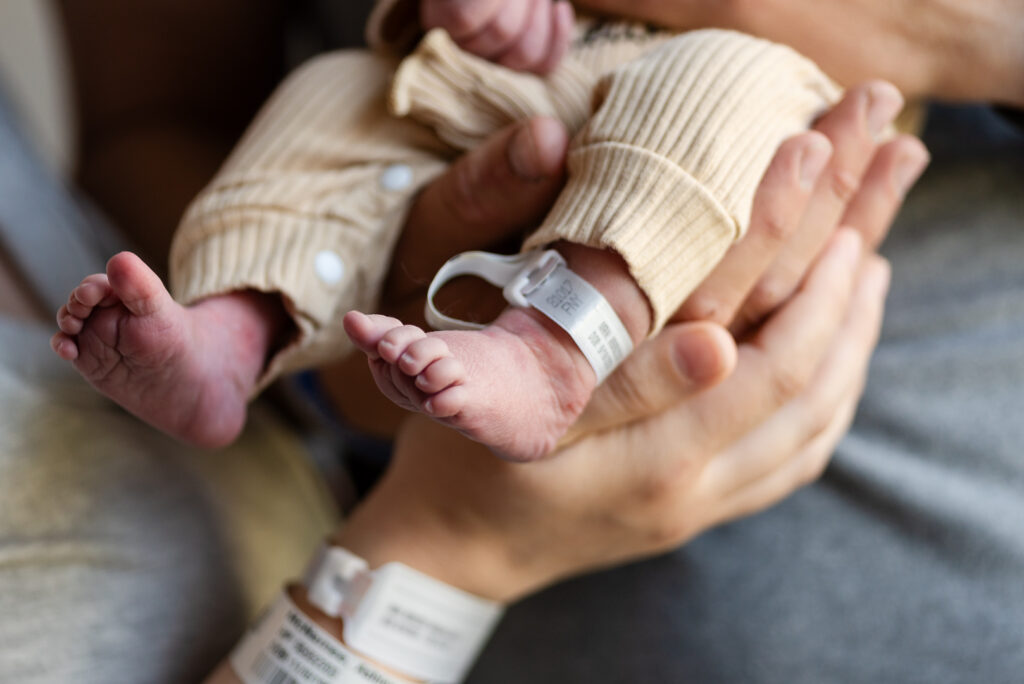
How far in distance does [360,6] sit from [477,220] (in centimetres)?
38

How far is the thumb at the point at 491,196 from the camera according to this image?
16.0 inches

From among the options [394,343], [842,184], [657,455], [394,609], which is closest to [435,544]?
[394,609]

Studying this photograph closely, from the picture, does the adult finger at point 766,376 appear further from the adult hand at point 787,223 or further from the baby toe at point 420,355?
the baby toe at point 420,355

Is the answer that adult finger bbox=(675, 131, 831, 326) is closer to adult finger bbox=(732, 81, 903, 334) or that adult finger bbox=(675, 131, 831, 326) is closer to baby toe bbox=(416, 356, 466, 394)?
adult finger bbox=(732, 81, 903, 334)

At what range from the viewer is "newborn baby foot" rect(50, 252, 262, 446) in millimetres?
296

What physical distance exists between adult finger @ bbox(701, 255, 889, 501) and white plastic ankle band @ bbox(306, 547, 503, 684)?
0.20m

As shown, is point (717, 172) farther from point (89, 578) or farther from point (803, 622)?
point (89, 578)

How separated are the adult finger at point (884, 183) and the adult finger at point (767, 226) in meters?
0.10

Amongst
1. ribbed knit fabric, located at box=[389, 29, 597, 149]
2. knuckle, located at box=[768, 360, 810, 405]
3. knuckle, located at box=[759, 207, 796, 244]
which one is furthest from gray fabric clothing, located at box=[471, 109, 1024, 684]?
ribbed knit fabric, located at box=[389, 29, 597, 149]

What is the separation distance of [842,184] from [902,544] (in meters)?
0.28

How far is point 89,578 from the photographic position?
1.53 ft

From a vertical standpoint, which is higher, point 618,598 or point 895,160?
point 895,160

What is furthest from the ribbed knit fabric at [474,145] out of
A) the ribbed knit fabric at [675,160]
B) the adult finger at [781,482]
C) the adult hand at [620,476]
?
the adult finger at [781,482]

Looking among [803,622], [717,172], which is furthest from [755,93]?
[803,622]
